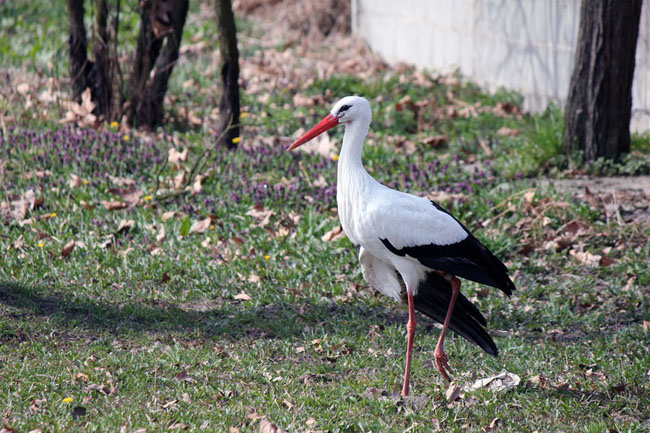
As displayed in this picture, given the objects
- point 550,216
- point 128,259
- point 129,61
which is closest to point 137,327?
point 128,259

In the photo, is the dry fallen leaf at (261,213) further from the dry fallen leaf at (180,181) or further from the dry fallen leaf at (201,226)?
the dry fallen leaf at (180,181)

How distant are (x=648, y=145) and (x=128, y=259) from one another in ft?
16.0

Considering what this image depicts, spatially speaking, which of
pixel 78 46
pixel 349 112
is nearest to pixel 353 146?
pixel 349 112

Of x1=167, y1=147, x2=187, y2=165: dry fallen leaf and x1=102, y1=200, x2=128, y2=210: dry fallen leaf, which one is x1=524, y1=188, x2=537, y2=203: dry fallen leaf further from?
x1=102, y1=200, x2=128, y2=210: dry fallen leaf

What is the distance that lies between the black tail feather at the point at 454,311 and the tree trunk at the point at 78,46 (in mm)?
5431

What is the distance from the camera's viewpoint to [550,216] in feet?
20.9

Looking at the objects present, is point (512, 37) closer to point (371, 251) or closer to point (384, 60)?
point (384, 60)

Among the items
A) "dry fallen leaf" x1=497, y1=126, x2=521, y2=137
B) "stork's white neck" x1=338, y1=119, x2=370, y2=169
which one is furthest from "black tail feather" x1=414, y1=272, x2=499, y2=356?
"dry fallen leaf" x1=497, y1=126, x2=521, y2=137

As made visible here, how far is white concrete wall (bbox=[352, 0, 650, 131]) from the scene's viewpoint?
A: 8805 millimetres

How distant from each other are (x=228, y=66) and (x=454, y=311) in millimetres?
4203

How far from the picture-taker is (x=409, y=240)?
13.9ft

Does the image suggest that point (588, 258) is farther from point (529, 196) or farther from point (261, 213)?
point (261, 213)

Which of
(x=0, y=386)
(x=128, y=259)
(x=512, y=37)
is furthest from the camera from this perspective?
(x=512, y=37)

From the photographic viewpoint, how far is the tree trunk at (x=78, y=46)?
8.56 meters
